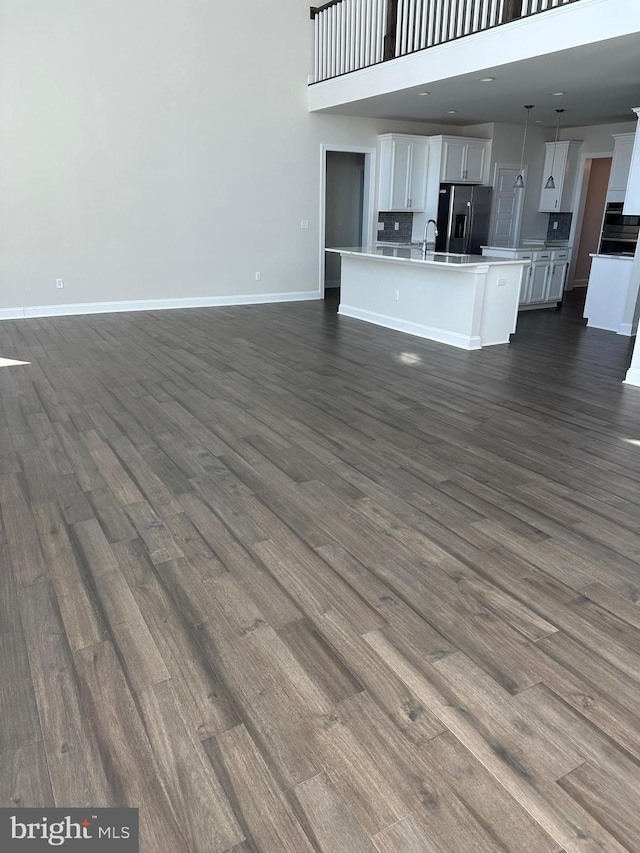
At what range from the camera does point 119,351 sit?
20.5 ft

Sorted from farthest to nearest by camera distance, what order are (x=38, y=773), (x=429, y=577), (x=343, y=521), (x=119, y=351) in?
(x=119, y=351) < (x=343, y=521) < (x=429, y=577) < (x=38, y=773)

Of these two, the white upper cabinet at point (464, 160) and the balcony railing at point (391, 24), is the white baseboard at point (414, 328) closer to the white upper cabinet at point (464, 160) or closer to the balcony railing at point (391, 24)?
the balcony railing at point (391, 24)

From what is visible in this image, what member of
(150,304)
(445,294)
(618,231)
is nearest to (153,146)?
(150,304)

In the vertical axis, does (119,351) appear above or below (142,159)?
below

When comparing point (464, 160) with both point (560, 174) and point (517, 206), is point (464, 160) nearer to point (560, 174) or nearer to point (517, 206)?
point (517, 206)

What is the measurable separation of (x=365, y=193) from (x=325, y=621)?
897 cm

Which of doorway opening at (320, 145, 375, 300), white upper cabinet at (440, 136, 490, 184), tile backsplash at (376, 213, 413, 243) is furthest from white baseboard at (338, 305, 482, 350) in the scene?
white upper cabinet at (440, 136, 490, 184)

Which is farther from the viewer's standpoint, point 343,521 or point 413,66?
point 413,66

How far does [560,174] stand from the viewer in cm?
1020

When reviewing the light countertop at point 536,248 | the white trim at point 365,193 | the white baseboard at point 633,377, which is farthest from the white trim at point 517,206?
the white baseboard at point 633,377

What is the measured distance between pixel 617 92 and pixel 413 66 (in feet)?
7.87

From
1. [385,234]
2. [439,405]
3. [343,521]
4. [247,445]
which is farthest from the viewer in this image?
[385,234]

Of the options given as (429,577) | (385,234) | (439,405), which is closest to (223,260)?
(385,234)

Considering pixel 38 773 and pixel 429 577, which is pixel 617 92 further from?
pixel 38 773
